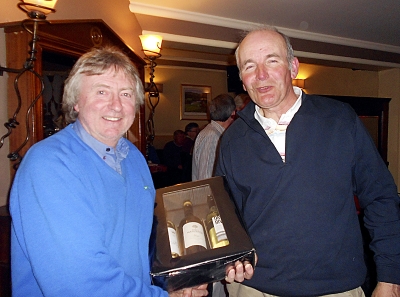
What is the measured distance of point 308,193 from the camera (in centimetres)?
112

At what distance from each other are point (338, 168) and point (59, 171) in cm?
95

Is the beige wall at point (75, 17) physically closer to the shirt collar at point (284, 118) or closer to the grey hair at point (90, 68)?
the grey hair at point (90, 68)

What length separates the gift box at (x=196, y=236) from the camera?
89 cm

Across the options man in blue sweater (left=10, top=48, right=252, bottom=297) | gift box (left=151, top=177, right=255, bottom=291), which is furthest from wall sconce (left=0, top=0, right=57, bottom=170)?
gift box (left=151, top=177, right=255, bottom=291)

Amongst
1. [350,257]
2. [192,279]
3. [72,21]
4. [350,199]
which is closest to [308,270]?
[350,257]

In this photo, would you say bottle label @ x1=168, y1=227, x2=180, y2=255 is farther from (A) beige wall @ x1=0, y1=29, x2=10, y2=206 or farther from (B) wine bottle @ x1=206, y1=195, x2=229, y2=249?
(A) beige wall @ x1=0, y1=29, x2=10, y2=206

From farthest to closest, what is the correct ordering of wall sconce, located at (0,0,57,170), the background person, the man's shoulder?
the background person, wall sconce, located at (0,0,57,170), the man's shoulder

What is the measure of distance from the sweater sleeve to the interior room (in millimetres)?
1485

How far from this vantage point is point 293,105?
129 centimetres

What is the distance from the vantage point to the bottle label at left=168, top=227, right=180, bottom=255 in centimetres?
95

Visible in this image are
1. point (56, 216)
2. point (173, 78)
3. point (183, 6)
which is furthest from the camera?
point (173, 78)

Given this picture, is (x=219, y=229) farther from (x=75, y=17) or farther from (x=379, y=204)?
(x=75, y=17)

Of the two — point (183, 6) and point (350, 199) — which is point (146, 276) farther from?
point (183, 6)

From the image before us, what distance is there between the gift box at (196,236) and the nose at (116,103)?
1.19 feet
